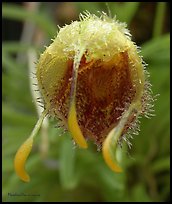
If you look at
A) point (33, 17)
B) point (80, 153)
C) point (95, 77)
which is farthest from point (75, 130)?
point (33, 17)

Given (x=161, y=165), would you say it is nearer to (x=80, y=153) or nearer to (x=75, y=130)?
(x=80, y=153)

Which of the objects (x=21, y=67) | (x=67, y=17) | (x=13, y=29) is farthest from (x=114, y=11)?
(x=13, y=29)

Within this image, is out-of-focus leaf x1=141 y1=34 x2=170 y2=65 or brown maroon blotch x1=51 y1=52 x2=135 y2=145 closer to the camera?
brown maroon blotch x1=51 y1=52 x2=135 y2=145

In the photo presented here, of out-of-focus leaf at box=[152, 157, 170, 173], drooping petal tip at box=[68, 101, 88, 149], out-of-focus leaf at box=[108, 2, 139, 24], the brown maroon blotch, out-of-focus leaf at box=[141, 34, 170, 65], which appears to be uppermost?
out-of-focus leaf at box=[108, 2, 139, 24]

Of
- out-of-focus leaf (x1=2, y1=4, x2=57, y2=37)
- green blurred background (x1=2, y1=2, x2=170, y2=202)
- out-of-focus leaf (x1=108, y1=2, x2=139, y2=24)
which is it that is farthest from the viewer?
out-of-focus leaf (x1=2, y1=4, x2=57, y2=37)

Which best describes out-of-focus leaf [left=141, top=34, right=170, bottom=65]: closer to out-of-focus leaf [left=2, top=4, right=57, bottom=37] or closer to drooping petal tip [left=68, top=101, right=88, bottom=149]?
out-of-focus leaf [left=2, top=4, right=57, bottom=37]

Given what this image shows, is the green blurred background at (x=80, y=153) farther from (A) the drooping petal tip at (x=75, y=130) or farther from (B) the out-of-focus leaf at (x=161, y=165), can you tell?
(A) the drooping petal tip at (x=75, y=130)

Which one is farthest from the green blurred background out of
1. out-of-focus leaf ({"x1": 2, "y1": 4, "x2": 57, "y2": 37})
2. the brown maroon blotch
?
the brown maroon blotch
